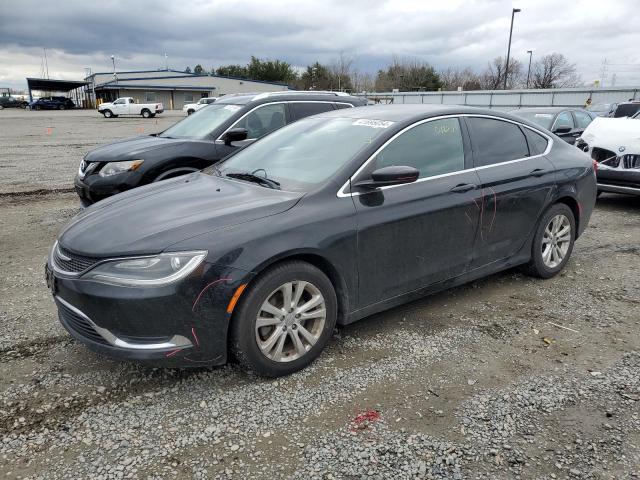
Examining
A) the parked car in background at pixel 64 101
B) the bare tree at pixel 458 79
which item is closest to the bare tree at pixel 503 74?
the bare tree at pixel 458 79

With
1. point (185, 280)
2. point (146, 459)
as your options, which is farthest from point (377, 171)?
point (146, 459)

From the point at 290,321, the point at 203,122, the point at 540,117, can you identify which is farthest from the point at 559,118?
the point at 290,321

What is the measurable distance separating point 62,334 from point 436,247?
2858 millimetres

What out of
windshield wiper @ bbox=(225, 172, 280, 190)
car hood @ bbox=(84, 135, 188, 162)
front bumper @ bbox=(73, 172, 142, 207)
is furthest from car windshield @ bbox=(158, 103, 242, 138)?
windshield wiper @ bbox=(225, 172, 280, 190)

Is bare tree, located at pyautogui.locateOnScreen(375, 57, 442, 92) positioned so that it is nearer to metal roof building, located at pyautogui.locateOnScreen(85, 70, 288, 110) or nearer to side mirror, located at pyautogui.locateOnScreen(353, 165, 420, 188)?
metal roof building, located at pyautogui.locateOnScreen(85, 70, 288, 110)

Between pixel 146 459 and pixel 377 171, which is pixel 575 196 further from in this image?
pixel 146 459

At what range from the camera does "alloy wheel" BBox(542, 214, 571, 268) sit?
485 centimetres

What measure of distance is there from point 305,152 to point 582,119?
1053 centimetres

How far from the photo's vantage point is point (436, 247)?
12.6ft

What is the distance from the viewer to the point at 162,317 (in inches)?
110

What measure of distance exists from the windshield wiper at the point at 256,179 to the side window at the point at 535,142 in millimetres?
2527

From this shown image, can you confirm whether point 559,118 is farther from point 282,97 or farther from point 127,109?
point 127,109

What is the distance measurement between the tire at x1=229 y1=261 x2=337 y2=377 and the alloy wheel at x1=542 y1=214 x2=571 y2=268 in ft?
8.46

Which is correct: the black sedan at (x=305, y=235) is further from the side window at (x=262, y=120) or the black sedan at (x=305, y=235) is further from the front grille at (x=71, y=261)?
the side window at (x=262, y=120)
